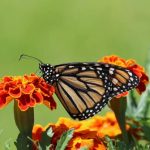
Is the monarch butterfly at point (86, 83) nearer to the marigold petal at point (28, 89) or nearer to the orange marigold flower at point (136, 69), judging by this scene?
the orange marigold flower at point (136, 69)

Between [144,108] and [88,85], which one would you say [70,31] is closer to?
[144,108]

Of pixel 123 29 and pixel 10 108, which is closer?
pixel 10 108

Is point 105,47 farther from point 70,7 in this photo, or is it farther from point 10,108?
point 10,108

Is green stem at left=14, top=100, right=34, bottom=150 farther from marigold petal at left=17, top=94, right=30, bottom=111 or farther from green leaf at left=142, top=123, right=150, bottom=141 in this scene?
green leaf at left=142, top=123, right=150, bottom=141

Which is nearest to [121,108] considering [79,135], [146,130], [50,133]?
[146,130]

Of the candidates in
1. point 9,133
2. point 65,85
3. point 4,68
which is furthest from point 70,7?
point 65,85

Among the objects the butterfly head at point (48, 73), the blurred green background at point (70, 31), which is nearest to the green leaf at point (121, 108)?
the butterfly head at point (48, 73)

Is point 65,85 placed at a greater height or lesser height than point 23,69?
greater
